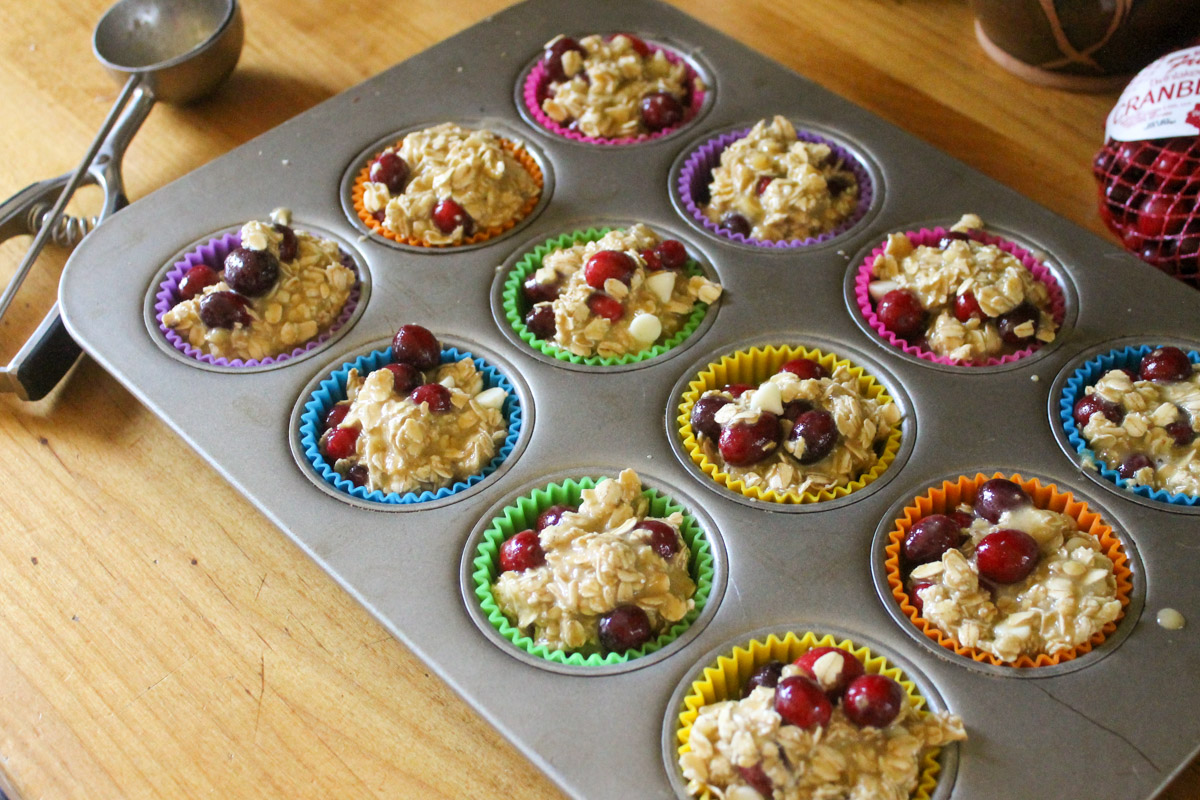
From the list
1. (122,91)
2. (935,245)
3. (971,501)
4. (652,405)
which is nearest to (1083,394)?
(971,501)

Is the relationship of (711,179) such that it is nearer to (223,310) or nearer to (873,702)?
(223,310)

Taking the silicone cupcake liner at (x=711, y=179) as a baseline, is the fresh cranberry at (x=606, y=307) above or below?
below

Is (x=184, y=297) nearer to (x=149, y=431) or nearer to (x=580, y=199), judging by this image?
(x=149, y=431)

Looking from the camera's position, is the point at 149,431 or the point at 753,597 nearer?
the point at 753,597

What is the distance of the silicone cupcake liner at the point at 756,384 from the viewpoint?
59.2 inches

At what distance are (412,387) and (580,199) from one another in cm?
52

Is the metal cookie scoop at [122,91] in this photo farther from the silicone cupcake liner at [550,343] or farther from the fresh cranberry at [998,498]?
Answer: the fresh cranberry at [998,498]

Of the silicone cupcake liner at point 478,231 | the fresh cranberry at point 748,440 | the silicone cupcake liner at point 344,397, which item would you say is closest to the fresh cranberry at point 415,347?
the silicone cupcake liner at point 344,397

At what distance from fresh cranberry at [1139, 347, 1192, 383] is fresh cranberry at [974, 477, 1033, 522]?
0.31 metres

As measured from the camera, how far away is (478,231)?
1.87 metres

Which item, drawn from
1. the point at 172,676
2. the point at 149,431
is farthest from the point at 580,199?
the point at 172,676

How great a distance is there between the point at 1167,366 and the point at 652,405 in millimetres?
748

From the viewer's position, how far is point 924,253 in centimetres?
176

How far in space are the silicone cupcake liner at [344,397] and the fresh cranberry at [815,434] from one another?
1.36 ft
